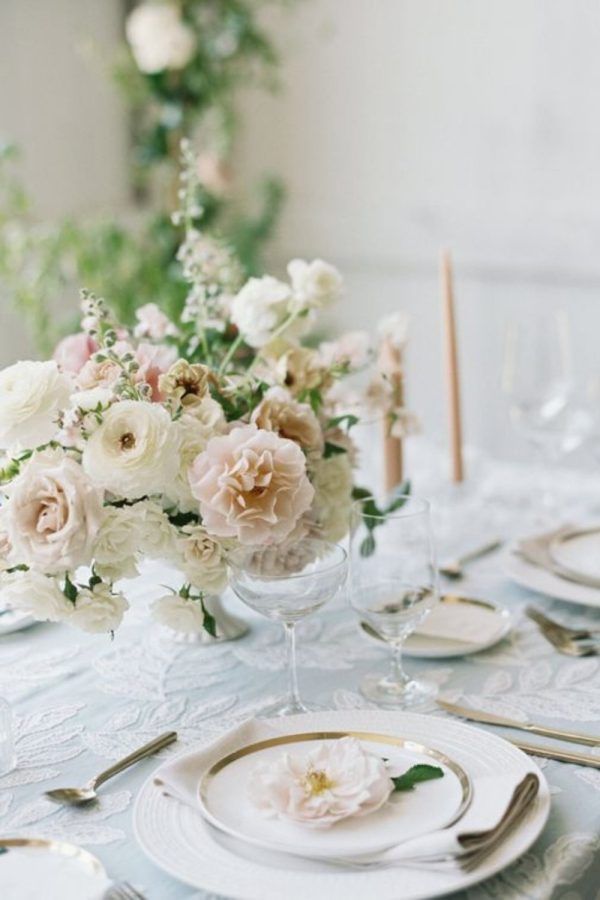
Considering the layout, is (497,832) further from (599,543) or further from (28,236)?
(28,236)

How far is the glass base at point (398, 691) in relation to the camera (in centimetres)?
119

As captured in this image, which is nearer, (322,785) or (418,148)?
(322,785)

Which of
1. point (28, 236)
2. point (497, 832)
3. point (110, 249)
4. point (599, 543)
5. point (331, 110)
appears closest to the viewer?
point (497, 832)

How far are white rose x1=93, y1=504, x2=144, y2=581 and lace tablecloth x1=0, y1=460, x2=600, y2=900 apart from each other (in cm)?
16

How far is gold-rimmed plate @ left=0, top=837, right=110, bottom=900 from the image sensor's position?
2.78 feet

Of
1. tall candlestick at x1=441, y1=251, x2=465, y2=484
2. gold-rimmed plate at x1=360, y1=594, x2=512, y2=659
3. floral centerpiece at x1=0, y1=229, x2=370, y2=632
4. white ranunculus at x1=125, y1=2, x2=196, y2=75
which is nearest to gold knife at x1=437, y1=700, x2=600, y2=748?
gold-rimmed plate at x1=360, y1=594, x2=512, y2=659

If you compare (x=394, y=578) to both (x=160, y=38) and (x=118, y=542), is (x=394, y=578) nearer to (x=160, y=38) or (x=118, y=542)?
(x=118, y=542)

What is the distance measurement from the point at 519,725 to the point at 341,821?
0.28 meters

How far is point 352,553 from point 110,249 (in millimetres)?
2226

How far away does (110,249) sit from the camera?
128 inches

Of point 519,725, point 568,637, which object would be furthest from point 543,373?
point 519,725

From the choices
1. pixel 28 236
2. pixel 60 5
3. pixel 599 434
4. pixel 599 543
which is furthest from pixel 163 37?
pixel 599 543

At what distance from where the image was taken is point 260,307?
136 cm

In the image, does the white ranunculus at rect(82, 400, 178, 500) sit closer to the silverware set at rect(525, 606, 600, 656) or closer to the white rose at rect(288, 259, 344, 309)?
the white rose at rect(288, 259, 344, 309)
